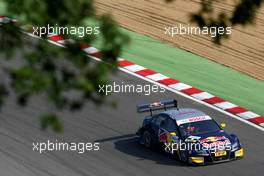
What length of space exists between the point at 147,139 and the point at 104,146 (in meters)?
1.06

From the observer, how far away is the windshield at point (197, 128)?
70.3 feet

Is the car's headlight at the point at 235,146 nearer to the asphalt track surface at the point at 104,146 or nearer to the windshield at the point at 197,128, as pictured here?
the asphalt track surface at the point at 104,146

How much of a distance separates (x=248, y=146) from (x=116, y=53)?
429 inches

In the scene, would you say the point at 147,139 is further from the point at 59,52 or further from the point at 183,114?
the point at 59,52

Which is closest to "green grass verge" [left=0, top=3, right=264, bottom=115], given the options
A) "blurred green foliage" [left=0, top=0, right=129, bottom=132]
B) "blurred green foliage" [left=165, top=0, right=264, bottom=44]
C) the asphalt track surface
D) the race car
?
the asphalt track surface

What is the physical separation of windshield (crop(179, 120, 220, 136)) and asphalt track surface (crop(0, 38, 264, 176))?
746 millimetres

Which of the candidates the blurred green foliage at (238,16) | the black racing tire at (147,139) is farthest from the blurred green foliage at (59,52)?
the black racing tire at (147,139)

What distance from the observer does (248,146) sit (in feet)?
73.7

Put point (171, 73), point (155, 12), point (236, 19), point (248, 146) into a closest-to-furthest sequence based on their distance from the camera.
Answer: point (236, 19)
point (248, 146)
point (171, 73)
point (155, 12)

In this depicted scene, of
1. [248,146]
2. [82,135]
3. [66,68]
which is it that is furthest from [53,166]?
[66,68]

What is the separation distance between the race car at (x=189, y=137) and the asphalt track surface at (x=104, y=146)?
0.74ft

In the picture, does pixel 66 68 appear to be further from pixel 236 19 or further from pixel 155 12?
pixel 155 12

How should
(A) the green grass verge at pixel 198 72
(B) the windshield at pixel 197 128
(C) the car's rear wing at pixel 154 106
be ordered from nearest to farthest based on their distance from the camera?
1. (B) the windshield at pixel 197 128
2. (C) the car's rear wing at pixel 154 106
3. (A) the green grass verge at pixel 198 72

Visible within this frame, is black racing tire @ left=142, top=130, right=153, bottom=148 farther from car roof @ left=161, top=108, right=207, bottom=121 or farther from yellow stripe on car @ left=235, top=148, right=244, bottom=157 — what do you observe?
yellow stripe on car @ left=235, top=148, right=244, bottom=157
